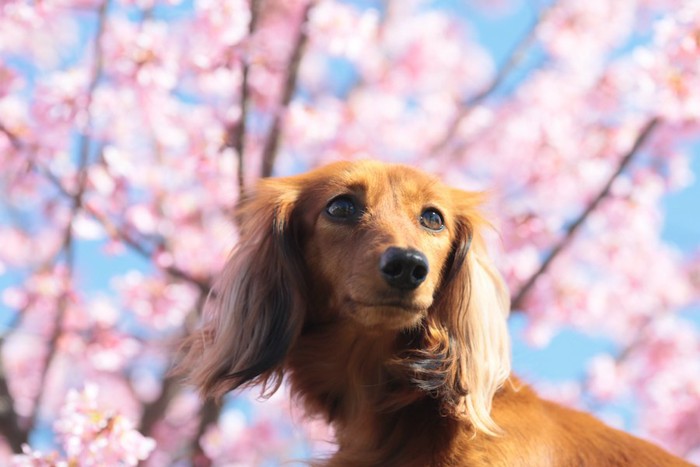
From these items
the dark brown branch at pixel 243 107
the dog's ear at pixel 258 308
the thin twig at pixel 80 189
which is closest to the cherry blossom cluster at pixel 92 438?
the dog's ear at pixel 258 308

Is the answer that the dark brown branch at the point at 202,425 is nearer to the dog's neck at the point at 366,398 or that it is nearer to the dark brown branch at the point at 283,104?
the dark brown branch at the point at 283,104

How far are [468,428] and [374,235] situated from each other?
0.69 m

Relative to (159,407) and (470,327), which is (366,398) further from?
(159,407)

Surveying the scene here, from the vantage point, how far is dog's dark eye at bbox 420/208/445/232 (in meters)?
3.01

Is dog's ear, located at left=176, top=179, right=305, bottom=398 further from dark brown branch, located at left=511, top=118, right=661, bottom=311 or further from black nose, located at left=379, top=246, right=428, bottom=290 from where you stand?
dark brown branch, located at left=511, top=118, right=661, bottom=311

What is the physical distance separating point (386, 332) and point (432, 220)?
1.49 feet

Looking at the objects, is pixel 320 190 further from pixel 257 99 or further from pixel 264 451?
pixel 264 451

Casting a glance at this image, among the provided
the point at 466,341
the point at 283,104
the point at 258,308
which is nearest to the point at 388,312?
the point at 466,341

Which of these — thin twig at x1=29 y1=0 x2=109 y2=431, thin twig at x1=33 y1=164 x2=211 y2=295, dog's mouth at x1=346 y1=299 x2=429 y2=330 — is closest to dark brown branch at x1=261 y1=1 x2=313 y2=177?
thin twig at x1=33 y1=164 x2=211 y2=295

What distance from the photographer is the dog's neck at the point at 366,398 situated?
9.21 ft

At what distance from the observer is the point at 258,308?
303 centimetres

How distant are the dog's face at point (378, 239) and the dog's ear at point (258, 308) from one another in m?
0.08

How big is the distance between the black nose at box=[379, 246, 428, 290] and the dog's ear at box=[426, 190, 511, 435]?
0.36m

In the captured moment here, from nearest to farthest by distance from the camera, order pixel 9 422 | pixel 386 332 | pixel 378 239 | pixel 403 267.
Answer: pixel 403 267 < pixel 378 239 < pixel 386 332 < pixel 9 422
